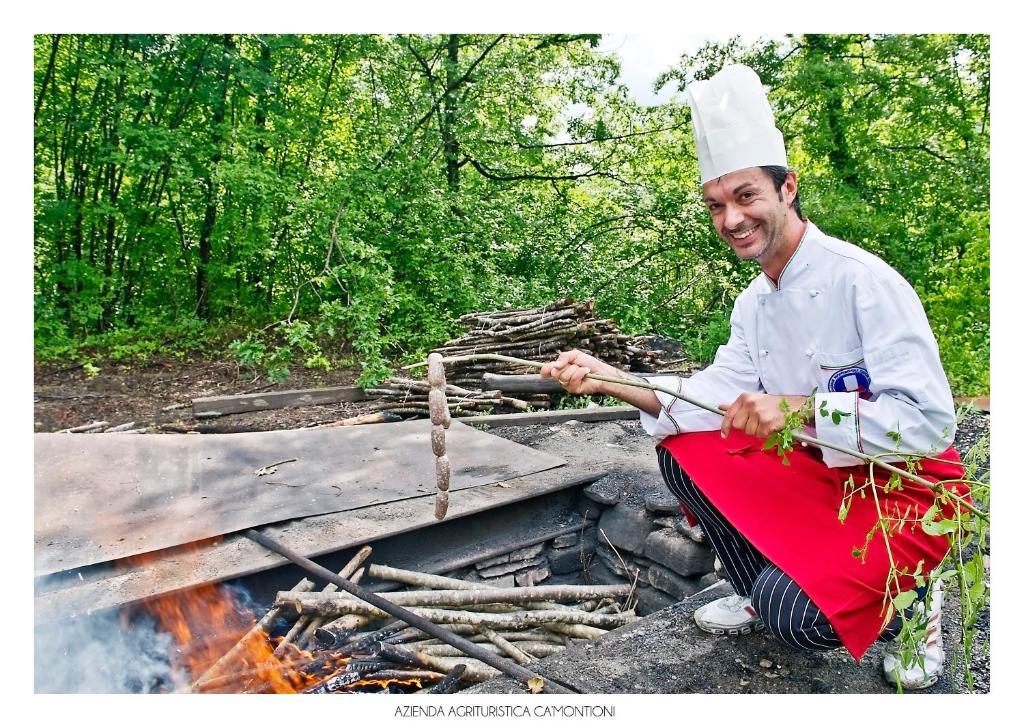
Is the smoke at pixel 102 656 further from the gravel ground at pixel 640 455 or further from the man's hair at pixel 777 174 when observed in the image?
the man's hair at pixel 777 174

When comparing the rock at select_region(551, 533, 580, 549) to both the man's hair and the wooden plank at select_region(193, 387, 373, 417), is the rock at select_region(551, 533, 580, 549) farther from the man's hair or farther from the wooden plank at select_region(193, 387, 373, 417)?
the wooden plank at select_region(193, 387, 373, 417)

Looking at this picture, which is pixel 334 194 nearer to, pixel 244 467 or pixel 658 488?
pixel 244 467

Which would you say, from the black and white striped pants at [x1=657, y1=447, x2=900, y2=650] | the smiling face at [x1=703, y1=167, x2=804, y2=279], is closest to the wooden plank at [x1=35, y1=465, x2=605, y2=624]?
the black and white striped pants at [x1=657, y1=447, x2=900, y2=650]

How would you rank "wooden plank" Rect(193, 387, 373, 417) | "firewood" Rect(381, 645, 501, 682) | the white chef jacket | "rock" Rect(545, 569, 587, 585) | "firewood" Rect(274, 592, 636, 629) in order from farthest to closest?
"wooden plank" Rect(193, 387, 373, 417) → "rock" Rect(545, 569, 587, 585) → "firewood" Rect(274, 592, 636, 629) → "firewood" Rect(381, 645, 501, 682) → the white chef jacket

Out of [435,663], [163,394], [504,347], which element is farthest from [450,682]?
[504,347]

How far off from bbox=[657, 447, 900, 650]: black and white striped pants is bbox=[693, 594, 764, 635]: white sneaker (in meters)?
0.05

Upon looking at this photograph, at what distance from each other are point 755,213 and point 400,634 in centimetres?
185

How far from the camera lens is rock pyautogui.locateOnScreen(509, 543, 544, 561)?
3217 mm

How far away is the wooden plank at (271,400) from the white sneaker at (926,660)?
4.03m

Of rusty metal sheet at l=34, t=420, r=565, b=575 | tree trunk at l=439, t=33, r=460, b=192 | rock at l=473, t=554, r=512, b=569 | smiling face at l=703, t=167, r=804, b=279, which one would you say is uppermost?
tree trunk at l=439, t=33, r=460, b=192

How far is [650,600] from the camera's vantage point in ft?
10.1

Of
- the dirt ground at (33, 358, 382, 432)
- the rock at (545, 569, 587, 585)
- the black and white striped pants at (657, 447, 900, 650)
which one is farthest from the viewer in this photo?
the dirt ground at (33, 358, 382, 432)
